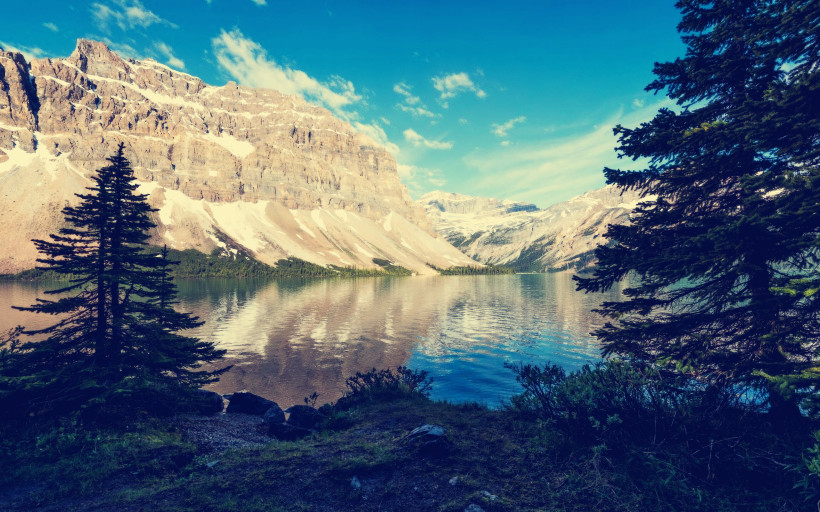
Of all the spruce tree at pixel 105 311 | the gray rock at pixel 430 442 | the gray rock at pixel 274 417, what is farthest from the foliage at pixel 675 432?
the spruce tree at pixel 105 311

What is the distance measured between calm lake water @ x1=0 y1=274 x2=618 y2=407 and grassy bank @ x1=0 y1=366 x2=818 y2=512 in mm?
17181

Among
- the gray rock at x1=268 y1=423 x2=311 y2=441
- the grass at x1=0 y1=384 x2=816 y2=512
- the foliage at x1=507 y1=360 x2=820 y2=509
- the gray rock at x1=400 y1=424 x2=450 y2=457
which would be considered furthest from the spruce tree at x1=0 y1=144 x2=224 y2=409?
the foliage at x1=507 y1=360 x2=820 y2=509

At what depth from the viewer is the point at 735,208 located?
1081 centimetres

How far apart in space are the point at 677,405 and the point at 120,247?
21604mm

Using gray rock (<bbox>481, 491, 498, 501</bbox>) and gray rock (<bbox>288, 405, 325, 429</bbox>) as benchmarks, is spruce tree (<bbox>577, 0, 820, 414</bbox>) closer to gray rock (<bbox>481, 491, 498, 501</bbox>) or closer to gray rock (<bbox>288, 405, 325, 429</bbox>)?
gray rock (<bbox>481, 491, 498, 501</bbox>)

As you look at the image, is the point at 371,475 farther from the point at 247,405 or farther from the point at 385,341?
the point at 385,341

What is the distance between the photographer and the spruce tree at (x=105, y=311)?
1452cm

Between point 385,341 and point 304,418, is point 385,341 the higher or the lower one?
the lower one

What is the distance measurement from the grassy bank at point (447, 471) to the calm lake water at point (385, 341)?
17181 millimetres

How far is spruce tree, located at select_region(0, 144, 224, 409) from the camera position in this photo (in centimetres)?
1452

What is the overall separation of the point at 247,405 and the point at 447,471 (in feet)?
46.2

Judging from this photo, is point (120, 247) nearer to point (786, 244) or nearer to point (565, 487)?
point (565, 487)

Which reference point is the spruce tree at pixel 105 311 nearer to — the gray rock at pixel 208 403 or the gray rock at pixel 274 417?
the gray rock at pixel 208 403

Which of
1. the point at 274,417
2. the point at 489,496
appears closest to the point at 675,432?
the point at 489,496
